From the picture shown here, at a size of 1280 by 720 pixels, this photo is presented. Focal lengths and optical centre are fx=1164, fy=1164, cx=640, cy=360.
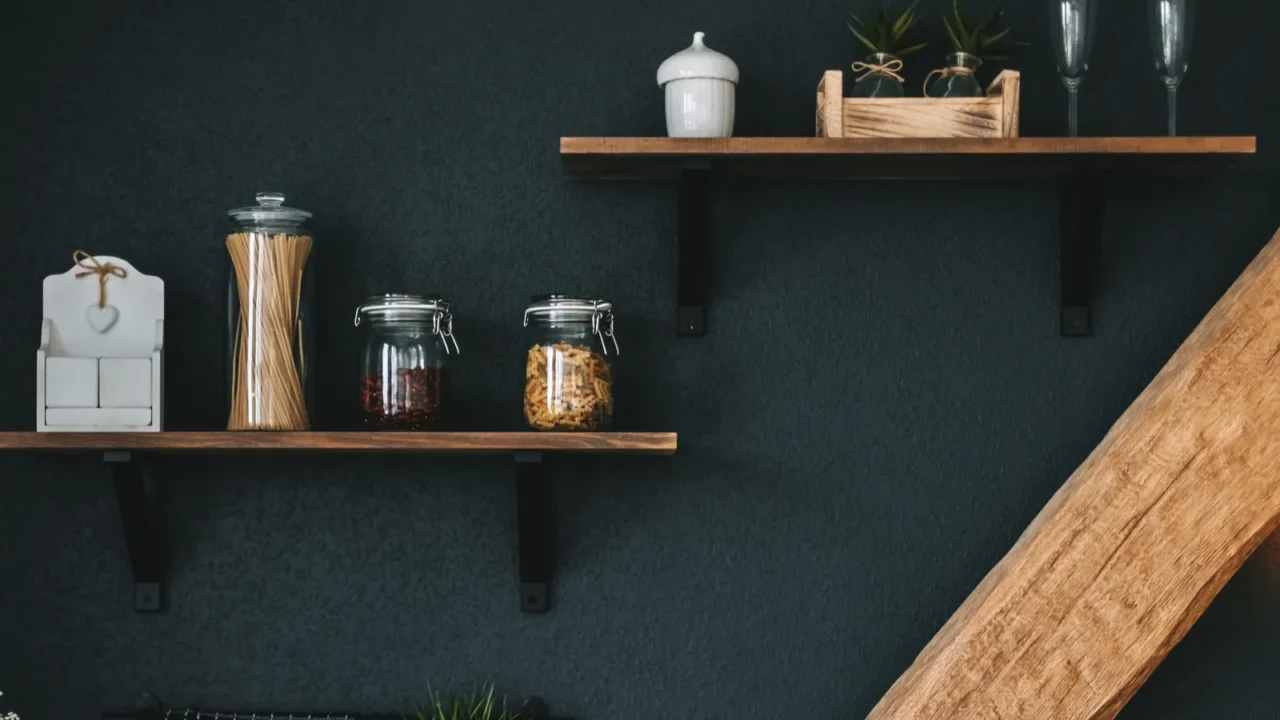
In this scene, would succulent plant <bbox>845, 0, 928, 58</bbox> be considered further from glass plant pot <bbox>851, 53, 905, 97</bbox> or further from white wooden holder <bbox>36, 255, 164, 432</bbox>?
white wooden holder <bbox>36, 255, 164, 432</bbox>

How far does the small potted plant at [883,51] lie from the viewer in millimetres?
1673

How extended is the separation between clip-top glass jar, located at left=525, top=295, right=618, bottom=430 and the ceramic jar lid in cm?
34

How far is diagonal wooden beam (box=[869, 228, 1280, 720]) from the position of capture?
154 centimetres

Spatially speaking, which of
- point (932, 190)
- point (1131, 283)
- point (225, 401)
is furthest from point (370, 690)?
point (1131, 283)

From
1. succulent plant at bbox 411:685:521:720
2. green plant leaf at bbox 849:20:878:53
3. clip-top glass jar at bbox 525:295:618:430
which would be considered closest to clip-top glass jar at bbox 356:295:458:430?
clip-top glass jar at bbox 525:295:618:430

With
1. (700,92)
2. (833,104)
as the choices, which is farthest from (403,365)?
(833,104)

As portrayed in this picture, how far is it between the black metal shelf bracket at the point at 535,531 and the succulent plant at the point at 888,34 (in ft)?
2.54

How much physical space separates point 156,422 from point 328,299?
1.02 feet

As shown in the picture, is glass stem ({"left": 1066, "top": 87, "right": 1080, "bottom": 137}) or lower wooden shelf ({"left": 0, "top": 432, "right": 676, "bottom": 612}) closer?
lower wooden shelf ({"left": 0, "top": 432, "right": 676, "bottom": 612})

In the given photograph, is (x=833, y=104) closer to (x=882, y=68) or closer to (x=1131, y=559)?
(x=882, y=68)

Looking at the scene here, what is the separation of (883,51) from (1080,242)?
1.35 feet

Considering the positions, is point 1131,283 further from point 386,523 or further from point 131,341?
point 131,341

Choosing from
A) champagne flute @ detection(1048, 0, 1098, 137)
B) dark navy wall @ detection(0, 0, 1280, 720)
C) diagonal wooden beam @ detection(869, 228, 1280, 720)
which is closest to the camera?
diagonal wooden beam @ detection(869, 228, 1280, 720)

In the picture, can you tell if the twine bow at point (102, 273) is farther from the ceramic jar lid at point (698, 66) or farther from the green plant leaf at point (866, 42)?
the green plant leaf at point (866, 42)
